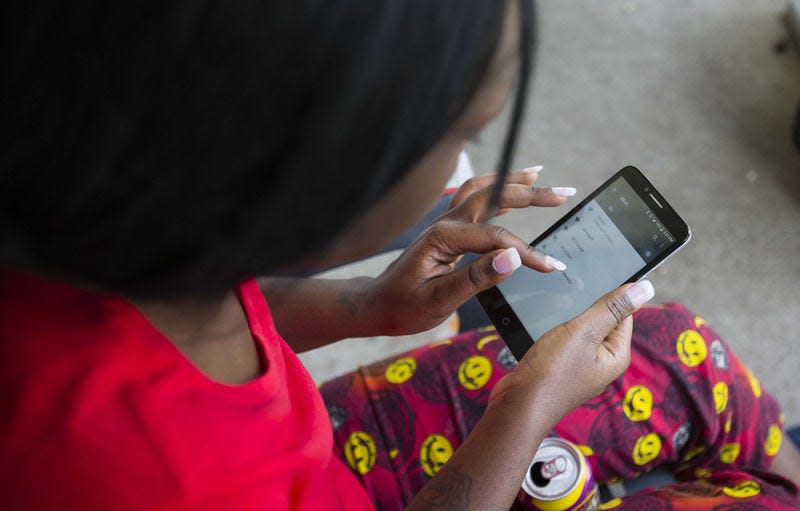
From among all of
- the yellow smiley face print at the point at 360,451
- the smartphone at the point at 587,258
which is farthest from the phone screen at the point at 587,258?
the yellow smiley face print at the point at 360,451

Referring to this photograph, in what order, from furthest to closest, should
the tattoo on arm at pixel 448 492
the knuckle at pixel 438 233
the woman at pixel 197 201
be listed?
the knuckle at pixel 438 233, the tattoo on arm at pixel 448 492, the woman at pixel 197 201

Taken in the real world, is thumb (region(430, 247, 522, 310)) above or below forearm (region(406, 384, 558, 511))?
above

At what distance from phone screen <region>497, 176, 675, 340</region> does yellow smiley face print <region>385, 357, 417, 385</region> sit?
14 centimetres

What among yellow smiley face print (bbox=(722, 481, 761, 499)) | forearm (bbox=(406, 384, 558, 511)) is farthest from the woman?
yellow smiley face print (bbox=(722, 481, 761, 499))

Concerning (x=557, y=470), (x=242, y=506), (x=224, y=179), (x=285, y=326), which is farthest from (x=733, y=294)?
(x=224, y=179)

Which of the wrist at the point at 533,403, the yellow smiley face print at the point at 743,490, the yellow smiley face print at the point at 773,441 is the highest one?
the wrist at the point at 533,403

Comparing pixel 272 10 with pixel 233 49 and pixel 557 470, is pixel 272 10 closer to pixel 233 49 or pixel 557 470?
pixel 233 49

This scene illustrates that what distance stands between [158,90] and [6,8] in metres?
0.07

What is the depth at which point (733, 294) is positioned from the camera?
1.37 metres

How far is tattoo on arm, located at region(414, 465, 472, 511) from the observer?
65cm

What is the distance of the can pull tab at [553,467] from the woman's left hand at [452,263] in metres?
0.19

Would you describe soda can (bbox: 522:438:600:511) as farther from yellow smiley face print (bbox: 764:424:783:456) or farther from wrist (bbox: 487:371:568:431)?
yellow smiley face print (bbox: 764:424:783:456)

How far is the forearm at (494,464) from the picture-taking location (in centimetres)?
65

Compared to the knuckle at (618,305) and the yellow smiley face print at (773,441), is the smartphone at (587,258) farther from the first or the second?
the yellow smiley face print at (773,441)
